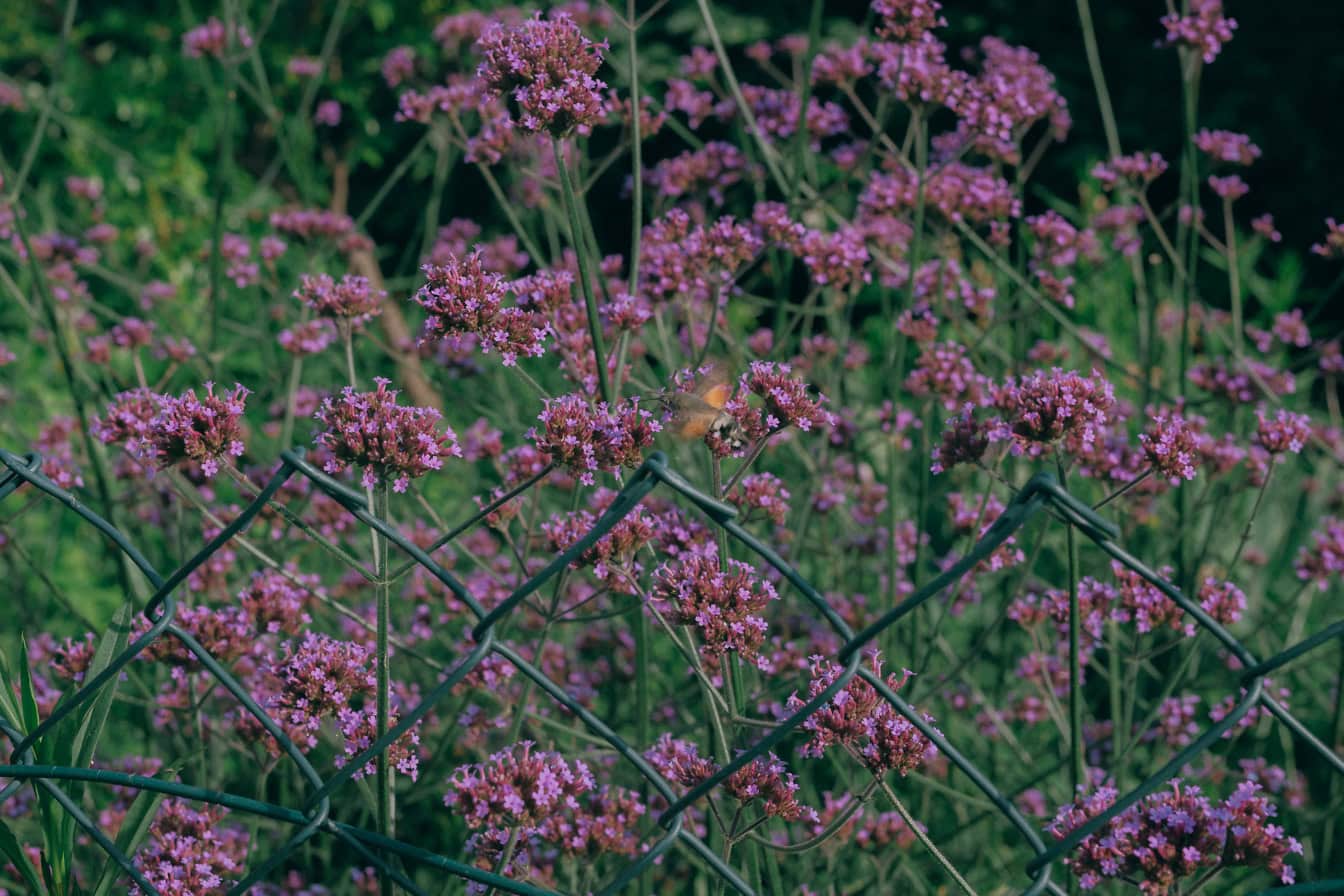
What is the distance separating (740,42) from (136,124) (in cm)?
312

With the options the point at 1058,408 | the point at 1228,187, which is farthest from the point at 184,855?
the point at 1228,187

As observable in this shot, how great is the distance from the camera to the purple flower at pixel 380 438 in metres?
1.73

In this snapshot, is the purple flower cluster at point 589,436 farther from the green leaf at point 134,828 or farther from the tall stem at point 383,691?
the green leaf at point 134,828

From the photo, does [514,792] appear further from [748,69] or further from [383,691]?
[748,69]

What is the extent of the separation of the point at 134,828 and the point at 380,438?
0.71m

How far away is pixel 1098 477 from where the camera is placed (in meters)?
2.61

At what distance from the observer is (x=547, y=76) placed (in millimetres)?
2146

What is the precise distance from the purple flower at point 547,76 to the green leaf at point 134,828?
3.68 feet

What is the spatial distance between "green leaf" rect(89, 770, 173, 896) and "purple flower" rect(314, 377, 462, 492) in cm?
58

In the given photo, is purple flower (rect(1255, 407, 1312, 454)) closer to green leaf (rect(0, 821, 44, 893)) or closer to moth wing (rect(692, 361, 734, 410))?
moth wing (rect(692, 361, 734, 410))

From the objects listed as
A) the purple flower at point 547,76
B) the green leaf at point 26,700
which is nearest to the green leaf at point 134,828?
the green leaf at point 26,700

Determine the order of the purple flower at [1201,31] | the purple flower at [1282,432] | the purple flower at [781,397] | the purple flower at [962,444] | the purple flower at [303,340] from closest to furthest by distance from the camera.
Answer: the purple flower at [781,397]
the purple flower at [962,444]
the purple flower at [1282,432]
the purple flower at [303,340]
the purple flower at [1201,31]

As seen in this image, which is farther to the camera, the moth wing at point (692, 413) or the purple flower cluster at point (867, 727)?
the moth wing at point (692, 413)

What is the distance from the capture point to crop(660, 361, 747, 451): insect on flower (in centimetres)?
197
